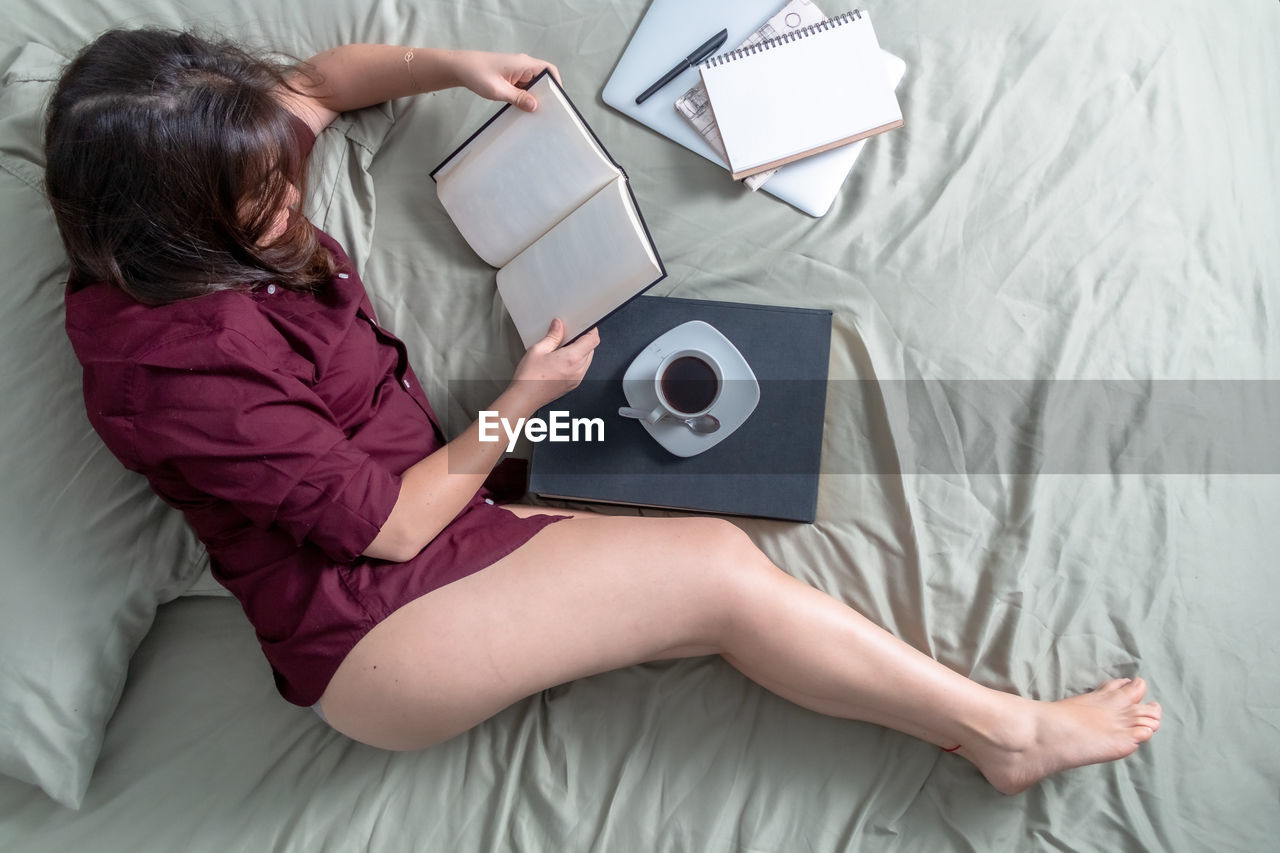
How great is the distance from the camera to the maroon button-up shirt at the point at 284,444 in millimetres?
704

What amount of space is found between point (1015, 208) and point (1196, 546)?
0.41 meters

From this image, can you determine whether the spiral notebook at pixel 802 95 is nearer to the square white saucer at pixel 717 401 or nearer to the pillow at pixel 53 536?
the square white saucer at pixel 717 401

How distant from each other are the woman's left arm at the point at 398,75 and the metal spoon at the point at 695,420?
35 cm

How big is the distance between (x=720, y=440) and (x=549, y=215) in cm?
31

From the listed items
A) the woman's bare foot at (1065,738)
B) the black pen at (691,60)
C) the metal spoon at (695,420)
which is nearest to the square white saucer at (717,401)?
the metal spoon at (695,420)

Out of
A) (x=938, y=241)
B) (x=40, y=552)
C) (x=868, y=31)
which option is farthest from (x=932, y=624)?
(x=40, y=552)

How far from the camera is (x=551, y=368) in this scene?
884 mm

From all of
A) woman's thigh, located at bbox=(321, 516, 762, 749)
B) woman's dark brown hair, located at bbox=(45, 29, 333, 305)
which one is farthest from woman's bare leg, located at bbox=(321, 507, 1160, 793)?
woman's dark brown hair, located at bbox=(45, 29, 333, 305)

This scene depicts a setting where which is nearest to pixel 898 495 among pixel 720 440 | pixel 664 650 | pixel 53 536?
pixel 720 440

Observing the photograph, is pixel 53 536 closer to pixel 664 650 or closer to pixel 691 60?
pixel 664 650

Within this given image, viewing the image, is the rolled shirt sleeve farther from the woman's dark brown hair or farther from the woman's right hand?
the woman's right hand

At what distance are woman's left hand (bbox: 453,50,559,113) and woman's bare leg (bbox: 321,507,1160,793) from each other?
472 mm

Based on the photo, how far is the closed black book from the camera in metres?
0.93

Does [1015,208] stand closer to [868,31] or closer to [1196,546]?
[868,31]
